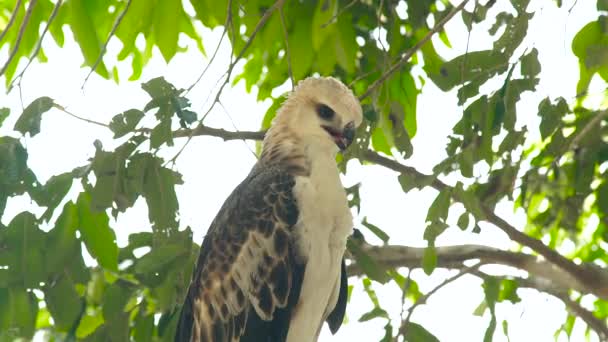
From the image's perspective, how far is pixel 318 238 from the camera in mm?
4176

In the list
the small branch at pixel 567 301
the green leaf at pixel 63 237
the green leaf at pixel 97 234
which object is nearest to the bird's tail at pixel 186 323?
the green leaf at pixel 97 234

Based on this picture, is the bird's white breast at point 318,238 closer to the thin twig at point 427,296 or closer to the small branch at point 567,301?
the thin twig at point 427,296

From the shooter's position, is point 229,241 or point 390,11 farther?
point 390,11

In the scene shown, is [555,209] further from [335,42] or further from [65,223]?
[65,223]

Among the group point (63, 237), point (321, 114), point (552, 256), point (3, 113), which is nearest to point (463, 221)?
point (321, 114)

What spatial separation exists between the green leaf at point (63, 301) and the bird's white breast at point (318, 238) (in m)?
0.87

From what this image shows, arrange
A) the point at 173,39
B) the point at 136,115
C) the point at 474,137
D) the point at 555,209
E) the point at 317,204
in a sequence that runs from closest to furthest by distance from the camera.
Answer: the point at 136,115, the point at 317,204, the point at 474,137, the point at 173,39, the point at 555,209

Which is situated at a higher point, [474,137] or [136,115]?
[474,137]

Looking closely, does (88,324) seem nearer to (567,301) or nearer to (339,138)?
(339,138)

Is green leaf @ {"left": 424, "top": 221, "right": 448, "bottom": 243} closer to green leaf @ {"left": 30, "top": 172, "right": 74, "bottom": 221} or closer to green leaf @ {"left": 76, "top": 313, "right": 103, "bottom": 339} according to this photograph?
green leaf @ {"left": 30, "top": 172, "right": 74, "bottom": 221}

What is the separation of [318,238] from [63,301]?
102cm

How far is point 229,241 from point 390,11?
4.68ft

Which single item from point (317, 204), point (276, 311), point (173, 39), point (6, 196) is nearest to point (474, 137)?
point (317, 204)

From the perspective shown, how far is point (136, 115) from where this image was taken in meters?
3.81
